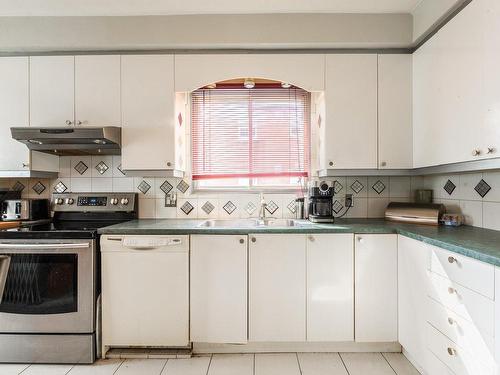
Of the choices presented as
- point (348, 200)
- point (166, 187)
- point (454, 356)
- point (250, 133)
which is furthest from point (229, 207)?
point (454, 356)

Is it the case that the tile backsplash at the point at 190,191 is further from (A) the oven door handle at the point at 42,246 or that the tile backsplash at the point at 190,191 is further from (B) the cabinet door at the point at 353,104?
(A) the oven door handle at the point at 42,246

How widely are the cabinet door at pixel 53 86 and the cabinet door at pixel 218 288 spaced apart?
1417 millimetres

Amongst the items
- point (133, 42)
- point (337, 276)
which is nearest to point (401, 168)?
point (337, 276)

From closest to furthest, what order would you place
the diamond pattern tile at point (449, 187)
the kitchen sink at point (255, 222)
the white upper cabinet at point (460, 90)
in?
the white upper cabinet at point (460, 90) < the diamond pattern tile at point (449, 187) < the kitchen sink at point (255, 222)

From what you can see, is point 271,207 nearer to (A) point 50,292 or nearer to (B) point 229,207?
(B) point 229,207

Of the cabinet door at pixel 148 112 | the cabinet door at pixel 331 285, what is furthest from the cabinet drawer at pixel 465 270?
the cabinet door at pixel 148 112

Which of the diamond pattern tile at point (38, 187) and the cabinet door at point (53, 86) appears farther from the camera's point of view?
the diamond pattern tile at point (38, 187)

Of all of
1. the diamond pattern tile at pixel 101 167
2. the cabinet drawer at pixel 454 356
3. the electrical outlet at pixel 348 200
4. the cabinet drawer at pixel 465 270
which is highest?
the diamond pattern tile at pixel 101 167

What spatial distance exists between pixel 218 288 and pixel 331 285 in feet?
2.48

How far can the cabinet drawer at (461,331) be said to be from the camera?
125 centimetres

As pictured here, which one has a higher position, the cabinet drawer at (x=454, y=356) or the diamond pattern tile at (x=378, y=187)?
the diamond pattern tile at (x=378, y=187)

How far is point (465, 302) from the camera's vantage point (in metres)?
1.36

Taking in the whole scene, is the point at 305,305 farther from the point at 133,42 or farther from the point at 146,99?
the point at 133,42

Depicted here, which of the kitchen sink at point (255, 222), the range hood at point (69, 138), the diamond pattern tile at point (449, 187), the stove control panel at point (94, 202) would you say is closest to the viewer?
the range hood at point (69, 138)
